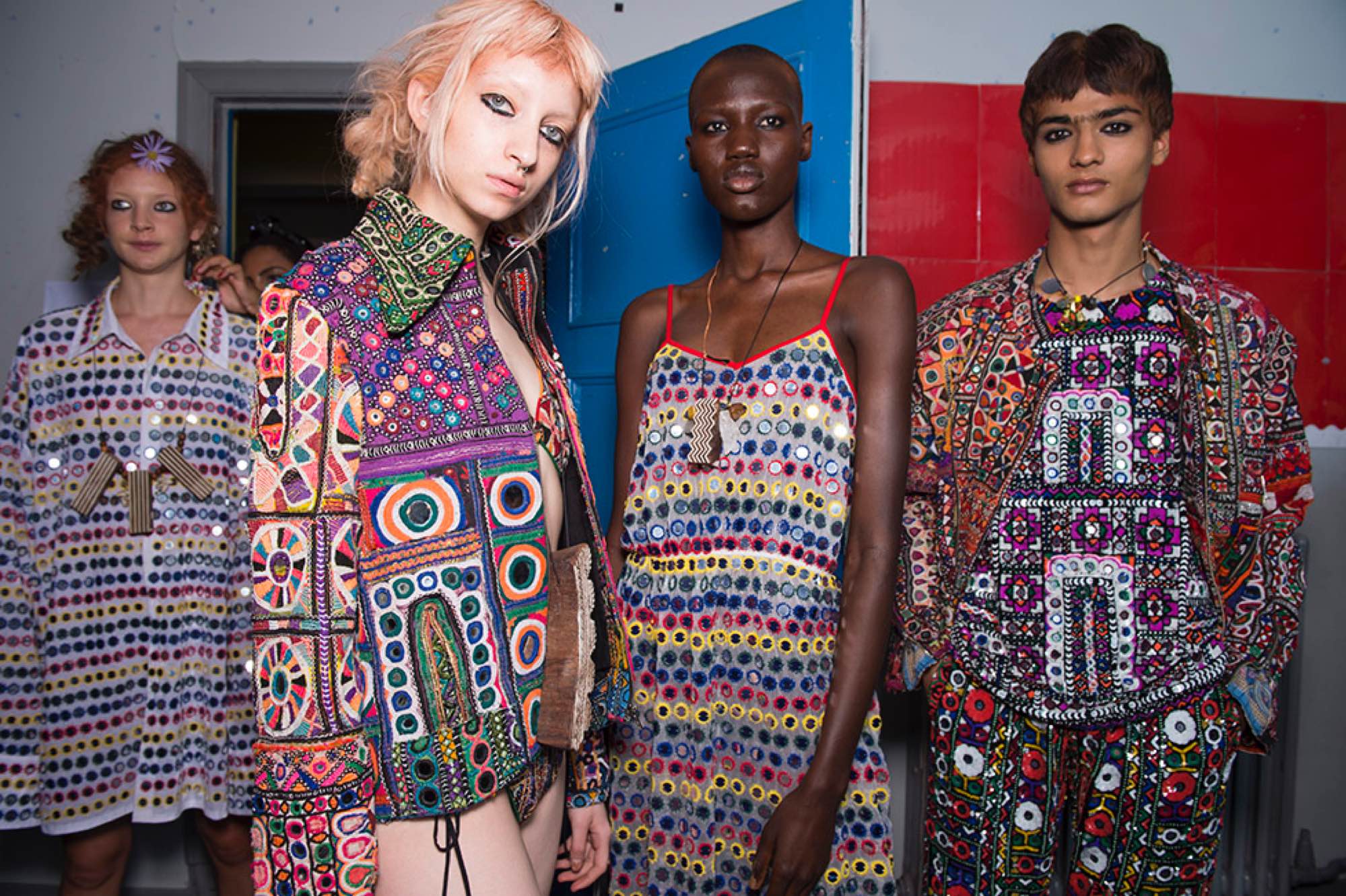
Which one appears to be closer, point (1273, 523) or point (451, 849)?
point (451, 849)

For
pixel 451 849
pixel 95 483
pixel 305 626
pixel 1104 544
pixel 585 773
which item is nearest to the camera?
pixel 305 626

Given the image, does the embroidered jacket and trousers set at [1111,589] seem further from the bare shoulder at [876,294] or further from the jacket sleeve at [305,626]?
the jacket sleeve at [305,626]

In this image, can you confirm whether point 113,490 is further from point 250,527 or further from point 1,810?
point 250,527

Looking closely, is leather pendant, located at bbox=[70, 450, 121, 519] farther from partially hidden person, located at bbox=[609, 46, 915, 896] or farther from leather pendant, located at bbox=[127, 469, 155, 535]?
partially hidden person, located at bbox=[609, 46, 915, 896]

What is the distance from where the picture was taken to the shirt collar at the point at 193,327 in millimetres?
2535

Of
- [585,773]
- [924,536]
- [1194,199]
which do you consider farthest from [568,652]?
[1194,199]

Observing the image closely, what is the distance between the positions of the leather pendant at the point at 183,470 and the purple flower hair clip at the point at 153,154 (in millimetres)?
759

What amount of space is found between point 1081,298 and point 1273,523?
23.1 inches

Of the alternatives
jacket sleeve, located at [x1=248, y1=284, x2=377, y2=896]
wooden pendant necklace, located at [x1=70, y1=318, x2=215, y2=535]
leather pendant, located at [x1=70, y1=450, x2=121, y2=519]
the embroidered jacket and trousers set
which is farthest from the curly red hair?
the embroidered jacket and trousers set

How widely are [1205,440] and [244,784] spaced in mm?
2434

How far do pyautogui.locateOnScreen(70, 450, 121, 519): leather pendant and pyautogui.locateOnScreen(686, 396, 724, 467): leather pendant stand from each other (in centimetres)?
165

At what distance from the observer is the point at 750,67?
6.07 feet

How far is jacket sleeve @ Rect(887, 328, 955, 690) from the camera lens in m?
1.95

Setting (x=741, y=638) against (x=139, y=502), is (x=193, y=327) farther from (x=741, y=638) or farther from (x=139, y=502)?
(x=741, y=638)
